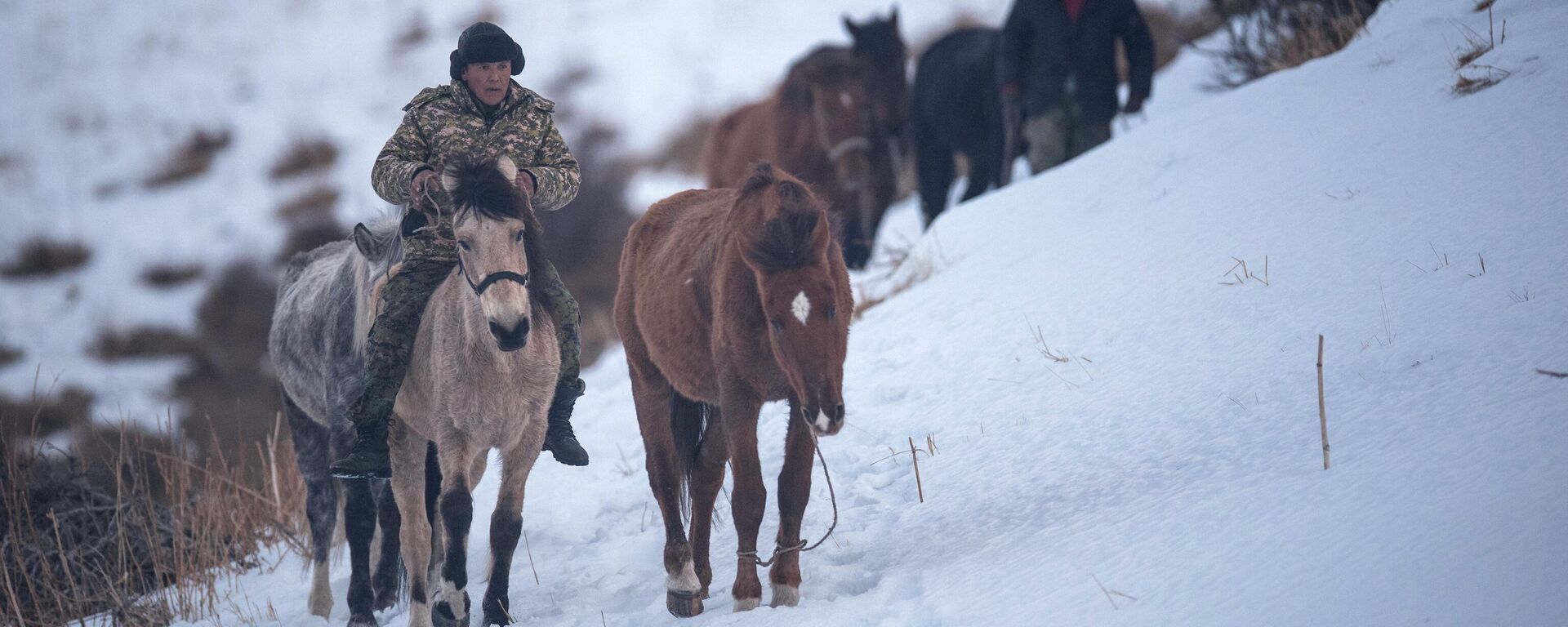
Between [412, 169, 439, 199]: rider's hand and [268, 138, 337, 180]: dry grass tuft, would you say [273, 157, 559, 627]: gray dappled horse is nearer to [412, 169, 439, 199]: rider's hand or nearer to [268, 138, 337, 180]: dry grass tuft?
[412, 169, 439, 199]: rider's hand

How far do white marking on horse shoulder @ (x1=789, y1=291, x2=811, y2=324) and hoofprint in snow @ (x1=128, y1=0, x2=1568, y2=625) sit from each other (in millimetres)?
941

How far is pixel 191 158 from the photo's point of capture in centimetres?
1959

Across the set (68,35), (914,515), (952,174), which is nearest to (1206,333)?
(914,515)

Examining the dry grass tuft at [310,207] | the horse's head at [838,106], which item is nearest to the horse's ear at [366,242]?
the horse's head at [838,106]

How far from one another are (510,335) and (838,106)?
24.0ft

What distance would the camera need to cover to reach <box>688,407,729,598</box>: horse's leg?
4234mm

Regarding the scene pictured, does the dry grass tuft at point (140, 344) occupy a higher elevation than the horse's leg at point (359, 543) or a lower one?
lower

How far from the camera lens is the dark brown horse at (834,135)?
10492mm

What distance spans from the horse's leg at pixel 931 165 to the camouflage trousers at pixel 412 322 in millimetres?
7519

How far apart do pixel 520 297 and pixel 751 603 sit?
1363 millimetres

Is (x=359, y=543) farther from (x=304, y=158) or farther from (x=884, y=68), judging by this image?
(x=304, y=158)

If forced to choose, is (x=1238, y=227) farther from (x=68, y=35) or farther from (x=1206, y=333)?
(x=68, y=35)

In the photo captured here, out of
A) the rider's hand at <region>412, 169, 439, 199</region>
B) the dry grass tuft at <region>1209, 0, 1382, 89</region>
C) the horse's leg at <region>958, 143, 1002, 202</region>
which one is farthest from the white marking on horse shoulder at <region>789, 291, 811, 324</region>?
the horse's leg at <region>958, 143, 1002, 202</region>

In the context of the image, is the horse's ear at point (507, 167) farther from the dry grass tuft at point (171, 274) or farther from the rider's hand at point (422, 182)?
the dry grass tuft at point (171, 274)
